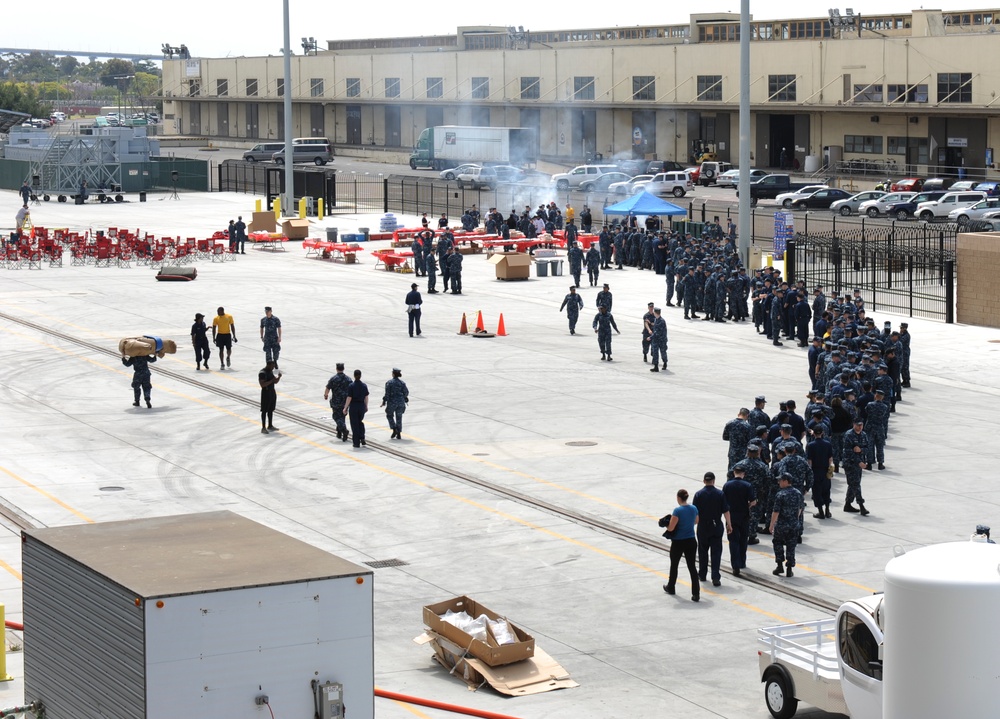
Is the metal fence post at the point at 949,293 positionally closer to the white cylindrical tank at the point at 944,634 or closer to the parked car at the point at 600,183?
the white cylindrical tank at the point at 944,634

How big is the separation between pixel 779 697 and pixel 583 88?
8726 centimetres

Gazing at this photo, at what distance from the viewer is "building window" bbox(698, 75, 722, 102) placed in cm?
8969

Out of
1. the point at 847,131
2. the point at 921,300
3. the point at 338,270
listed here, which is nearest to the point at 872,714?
the point at 921,300

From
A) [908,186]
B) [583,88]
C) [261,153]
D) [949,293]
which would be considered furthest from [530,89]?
[949,293]

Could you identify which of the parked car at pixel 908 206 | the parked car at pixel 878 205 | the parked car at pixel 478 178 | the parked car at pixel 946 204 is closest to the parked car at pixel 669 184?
the parked car at pixel 478 178

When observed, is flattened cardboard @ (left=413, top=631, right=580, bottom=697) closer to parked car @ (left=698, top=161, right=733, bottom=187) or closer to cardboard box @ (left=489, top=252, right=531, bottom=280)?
cardboard box @ (left=489, top=252, right=531, bottom=280)

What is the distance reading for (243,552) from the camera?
11164 mm

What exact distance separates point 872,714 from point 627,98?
282 feet

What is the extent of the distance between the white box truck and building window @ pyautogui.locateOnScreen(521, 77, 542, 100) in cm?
746

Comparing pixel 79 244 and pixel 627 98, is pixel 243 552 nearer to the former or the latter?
pixel 79 244

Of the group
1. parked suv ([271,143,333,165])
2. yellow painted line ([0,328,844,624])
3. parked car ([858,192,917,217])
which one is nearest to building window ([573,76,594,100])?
parked suv ([271,143,333,165])

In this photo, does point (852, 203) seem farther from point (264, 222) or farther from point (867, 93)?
point (264, 222)

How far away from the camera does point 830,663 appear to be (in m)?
12.7

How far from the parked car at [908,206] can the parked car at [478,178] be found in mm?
22739
